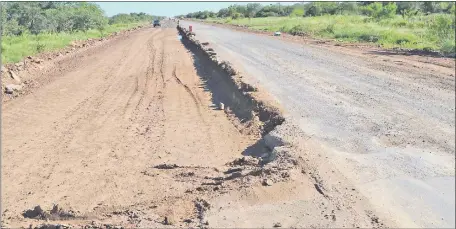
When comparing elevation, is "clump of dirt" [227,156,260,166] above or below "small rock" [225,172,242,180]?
below

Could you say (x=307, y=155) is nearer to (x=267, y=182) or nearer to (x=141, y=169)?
(x=267, y=182)

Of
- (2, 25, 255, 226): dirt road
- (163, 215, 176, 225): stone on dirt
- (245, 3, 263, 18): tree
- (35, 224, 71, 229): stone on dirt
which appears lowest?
(245, 3, 263, 18): tree

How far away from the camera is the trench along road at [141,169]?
614 cm

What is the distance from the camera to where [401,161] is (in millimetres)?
7441

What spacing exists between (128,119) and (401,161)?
704cm

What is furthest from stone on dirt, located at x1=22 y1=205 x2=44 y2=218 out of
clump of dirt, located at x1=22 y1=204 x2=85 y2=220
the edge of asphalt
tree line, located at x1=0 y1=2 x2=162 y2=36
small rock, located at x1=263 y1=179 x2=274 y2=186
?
tree line, located at x1=0 y1=2 x2=162 y2=36

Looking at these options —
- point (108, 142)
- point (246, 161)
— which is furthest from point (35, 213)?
point (108, 142)

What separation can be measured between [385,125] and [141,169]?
4.62 metres

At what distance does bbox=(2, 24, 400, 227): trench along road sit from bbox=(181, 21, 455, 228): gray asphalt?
679 mm

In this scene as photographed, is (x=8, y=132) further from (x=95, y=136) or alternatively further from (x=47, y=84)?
(x=47, y=84)

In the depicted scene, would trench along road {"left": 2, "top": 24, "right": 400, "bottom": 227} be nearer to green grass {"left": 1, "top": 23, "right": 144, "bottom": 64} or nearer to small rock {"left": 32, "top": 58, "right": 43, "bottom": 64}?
small rock {"left": 32, "top": 58, "right": 43, "bottom": 64}

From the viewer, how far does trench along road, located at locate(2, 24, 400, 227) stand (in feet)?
20.2

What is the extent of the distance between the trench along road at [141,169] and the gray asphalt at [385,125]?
0.68 meters

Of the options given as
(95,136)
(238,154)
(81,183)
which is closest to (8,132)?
(95,136)
